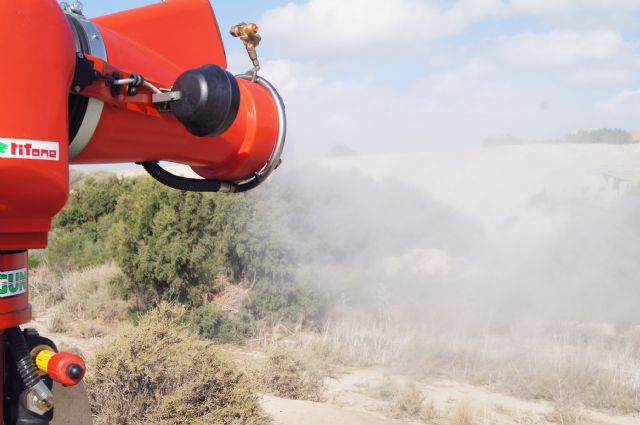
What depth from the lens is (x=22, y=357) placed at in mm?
1488

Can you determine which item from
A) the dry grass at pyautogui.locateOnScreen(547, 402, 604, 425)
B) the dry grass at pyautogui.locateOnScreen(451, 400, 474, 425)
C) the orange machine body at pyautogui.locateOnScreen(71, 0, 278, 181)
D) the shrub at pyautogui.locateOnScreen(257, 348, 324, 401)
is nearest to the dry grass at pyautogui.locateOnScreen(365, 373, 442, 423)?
the dry grass at pyautogui.locateOnScreen(451, 400, 474, 425)

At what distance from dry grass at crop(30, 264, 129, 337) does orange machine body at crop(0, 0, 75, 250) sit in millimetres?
8912

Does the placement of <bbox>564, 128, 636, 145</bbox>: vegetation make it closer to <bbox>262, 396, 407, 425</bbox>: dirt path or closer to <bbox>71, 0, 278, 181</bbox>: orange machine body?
<bbox>262, 396, 407, 425</bbox>: dirt path

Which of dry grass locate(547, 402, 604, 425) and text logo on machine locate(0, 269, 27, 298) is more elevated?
text logo on machine locate(0, 269, 27, 298)

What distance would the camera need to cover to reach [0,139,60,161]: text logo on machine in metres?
1.26

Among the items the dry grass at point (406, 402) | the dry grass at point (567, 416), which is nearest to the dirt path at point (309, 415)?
the dry grass at point (406, 402)

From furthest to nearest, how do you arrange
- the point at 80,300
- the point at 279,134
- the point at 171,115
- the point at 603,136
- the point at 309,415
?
the point at 603,136 < the point at 80,300 < the point at 309,415 < the point at 279,134 < the point at 171,115

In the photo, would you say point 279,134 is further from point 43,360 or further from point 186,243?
point 186,243

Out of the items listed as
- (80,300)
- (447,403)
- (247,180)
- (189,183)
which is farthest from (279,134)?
(80,300)

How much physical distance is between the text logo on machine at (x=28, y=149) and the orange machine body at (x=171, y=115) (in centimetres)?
22

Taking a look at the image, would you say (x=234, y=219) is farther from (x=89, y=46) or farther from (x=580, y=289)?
(x=89, y=46)

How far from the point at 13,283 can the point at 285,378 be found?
566 cm

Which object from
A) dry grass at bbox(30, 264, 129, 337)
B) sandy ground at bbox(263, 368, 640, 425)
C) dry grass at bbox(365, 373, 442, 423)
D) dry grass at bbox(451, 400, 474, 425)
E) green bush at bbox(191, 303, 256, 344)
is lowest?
sandy ground at bbox(263, 368, 640, 425)

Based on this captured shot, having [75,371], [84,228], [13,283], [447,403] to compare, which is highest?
[13,283]
